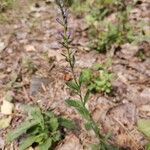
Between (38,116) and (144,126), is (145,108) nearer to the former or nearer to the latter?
(144,126)

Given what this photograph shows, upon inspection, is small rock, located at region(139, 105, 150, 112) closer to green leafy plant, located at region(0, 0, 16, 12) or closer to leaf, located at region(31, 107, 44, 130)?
leaf, located at region(31, 107, 44, 130)

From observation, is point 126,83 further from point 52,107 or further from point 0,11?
point 0,11

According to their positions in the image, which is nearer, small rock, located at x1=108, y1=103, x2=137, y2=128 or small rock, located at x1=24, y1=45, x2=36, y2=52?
small rock, located at x1=108, y1=103, x2=137, y2=128

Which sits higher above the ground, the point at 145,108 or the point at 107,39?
the point at 107,39

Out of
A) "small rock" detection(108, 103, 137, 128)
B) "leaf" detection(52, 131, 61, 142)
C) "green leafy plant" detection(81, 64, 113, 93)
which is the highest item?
"green leafy plant" detection(81, 64, 113, 93)

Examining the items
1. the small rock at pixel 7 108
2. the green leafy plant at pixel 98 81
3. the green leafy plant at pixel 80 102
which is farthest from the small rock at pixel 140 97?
the small rock at pixel 7 108

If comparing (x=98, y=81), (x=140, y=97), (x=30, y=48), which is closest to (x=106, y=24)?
(x=30, y=48)

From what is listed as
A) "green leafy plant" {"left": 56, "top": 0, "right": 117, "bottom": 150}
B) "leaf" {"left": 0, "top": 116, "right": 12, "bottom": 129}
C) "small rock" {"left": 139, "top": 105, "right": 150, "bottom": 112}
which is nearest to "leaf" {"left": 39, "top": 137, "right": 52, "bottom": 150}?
"green leafy plant" {"left": 56, "top": 0, "right": 117, "bottom": 150}
